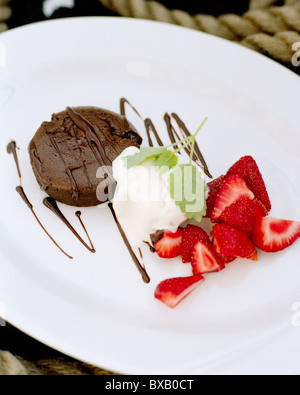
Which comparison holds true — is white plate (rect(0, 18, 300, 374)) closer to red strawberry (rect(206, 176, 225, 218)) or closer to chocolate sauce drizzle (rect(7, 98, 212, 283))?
chocolate sauce drizzle (rect(7, 98, 212, 283))

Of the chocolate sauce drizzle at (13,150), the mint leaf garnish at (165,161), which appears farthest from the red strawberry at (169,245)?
the chocolate sauce drizzle at (13,150)

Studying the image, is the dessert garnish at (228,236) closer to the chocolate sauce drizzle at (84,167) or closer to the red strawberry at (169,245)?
the red strawberry at (169,245)

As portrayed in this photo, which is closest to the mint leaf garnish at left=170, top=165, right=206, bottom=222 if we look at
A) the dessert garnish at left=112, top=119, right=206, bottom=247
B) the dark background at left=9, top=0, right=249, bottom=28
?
the dessert garnish at left=112, top=119, right=206, bottom=247

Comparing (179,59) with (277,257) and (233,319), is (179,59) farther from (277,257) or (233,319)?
(233,319)

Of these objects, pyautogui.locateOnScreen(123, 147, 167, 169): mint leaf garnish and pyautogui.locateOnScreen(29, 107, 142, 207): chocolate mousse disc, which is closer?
pyautogui.locateOnScreen(123, 147, 167, 169): mint leaf garnish

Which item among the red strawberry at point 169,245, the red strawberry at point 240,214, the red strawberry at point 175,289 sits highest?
the red strawberry at point 240,214

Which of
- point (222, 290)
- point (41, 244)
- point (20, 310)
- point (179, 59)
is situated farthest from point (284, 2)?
point (20, 310)
